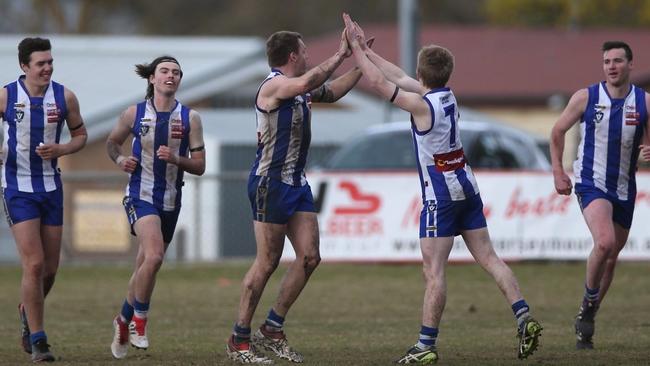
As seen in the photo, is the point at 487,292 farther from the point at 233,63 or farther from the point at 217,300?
the point at 233,63

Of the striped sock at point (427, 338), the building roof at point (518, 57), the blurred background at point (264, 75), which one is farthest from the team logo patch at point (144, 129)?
the building roof at point (518, 57)

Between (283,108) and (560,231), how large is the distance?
1006 centimetres

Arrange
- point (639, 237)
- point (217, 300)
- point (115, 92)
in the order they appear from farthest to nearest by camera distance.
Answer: point (115, 92) < point (639, 237) < point (217, 300)

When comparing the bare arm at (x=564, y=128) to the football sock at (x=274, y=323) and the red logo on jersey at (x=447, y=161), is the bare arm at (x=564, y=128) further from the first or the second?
the football sock at (x=274, y=323)

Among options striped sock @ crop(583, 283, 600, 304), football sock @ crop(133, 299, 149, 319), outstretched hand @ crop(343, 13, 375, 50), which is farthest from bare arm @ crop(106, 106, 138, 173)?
striped sock @ crop(583, 283, 600, 304)

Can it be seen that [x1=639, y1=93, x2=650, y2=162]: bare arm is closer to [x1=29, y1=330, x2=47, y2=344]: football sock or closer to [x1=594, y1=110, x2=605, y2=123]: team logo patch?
[x1=594, y1=110, x2=605, y2=123]: team logo patch

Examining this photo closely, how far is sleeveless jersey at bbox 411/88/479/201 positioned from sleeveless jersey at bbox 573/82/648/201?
4.53 ft

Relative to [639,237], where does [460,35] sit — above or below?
above

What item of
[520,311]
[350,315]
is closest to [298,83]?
[520,311]

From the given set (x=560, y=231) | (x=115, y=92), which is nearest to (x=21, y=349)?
(x=560, y=231)

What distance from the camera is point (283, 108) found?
32.2ft

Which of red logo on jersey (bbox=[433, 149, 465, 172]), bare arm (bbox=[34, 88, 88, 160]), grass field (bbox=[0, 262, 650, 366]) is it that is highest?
bare arm (bbox=[34, 88, 88, 160])

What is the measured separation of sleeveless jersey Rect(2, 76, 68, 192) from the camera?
10.3 m

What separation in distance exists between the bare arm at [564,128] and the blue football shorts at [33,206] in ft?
12.5
